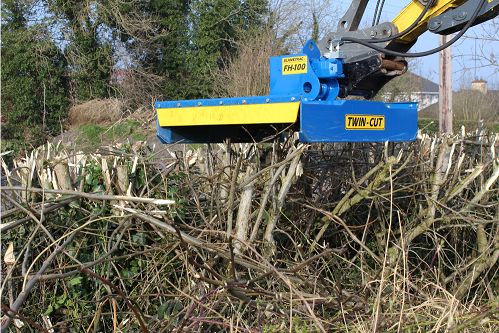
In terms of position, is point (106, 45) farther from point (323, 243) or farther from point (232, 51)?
point (323, 243)

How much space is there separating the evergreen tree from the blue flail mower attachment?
19113mm

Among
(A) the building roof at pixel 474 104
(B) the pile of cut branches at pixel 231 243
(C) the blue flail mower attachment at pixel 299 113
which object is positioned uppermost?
(C) the blue flail mower attachment at pixel 299 113

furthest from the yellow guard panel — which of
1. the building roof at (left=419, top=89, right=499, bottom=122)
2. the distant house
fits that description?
the distant house

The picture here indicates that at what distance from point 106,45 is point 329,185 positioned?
832 inches

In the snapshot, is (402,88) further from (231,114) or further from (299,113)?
(299,113)

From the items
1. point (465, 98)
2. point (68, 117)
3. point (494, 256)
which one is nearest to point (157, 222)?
point (494, 256)

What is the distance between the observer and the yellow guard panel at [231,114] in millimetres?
4199

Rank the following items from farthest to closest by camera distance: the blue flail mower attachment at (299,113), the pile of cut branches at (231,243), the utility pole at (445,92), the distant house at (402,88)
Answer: the distant house at (402,88)
the utility pole at (445,92)
the blue flail mower attachment at (299,113)
the pile of cut branches at (231,243)

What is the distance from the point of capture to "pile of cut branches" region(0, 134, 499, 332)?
11.4 ft

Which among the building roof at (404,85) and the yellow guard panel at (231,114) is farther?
the building roof at (404,85)

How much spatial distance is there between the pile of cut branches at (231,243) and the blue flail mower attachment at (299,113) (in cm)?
17

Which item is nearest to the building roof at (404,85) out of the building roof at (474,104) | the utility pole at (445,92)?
the building roof at (474,104)

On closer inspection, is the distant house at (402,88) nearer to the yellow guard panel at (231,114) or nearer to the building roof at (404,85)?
the building roof at (404,85)

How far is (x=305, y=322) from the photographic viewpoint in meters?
3.46
